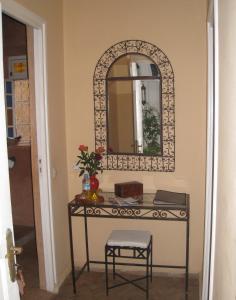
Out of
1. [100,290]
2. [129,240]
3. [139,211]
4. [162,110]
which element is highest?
[162,110]

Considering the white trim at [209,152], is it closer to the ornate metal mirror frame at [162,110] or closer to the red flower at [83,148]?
the ornate metal mirror frame at [162,110]

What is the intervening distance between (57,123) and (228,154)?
199 cm

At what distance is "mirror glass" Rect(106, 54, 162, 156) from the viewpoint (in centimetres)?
285

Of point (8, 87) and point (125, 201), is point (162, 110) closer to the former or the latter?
point (125, 201)

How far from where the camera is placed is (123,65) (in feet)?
9.46

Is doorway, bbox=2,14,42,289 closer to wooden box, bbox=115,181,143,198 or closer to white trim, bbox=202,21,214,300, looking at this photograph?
wooden box, bbox=115,181,143,198

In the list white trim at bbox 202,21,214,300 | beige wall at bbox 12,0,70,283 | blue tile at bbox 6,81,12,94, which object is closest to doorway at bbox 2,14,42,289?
blue tile at bbox 6,81,12,94

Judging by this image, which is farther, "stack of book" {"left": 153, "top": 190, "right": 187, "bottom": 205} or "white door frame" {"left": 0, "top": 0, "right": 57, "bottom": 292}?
"stack of book" {"left": 153, "top": 190, "right": 187, "bottom": 205}

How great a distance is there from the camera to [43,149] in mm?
2598

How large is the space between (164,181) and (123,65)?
1.05 m

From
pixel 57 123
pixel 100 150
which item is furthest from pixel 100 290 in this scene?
pixel 57 123

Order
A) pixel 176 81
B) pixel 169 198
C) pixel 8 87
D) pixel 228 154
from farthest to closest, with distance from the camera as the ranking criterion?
1. pixel 8 87
2. pixel 176 81
3. pixel 169 198
4. pixel 228 154

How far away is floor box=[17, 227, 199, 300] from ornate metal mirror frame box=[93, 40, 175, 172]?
0.97 m

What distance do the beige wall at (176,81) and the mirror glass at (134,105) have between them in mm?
166
